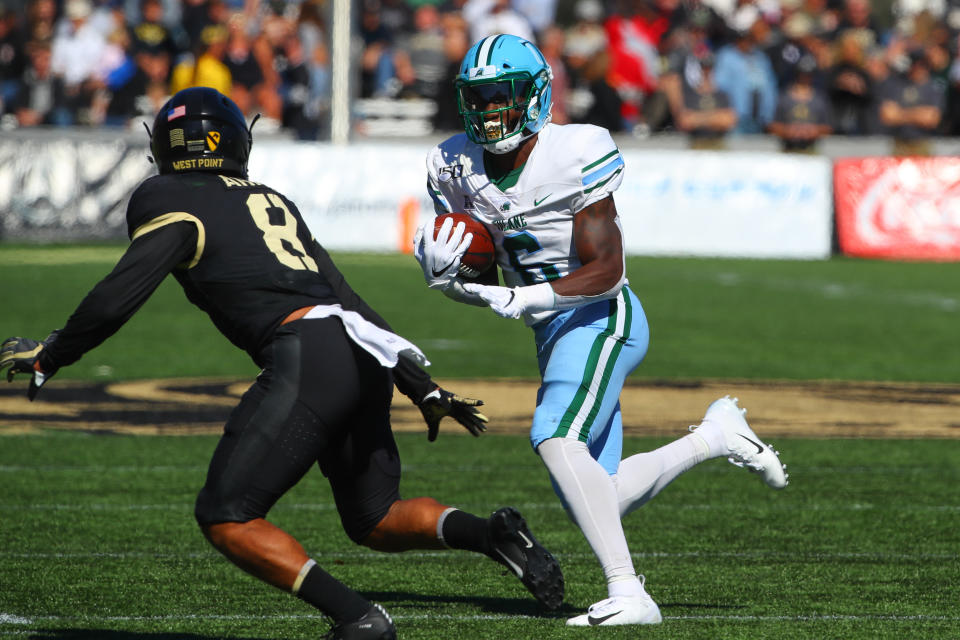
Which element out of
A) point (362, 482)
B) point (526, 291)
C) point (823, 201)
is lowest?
point (823, 201)

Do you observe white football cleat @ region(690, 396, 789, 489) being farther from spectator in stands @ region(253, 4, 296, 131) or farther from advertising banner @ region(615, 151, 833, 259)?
spectator in stands @ region(253, 4, 296, 131)

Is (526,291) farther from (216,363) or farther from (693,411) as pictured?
(216,363)

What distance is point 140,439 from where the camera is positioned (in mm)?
8492

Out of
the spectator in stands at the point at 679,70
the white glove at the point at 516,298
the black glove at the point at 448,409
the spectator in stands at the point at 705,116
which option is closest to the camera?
the black glove at the point at 448,409

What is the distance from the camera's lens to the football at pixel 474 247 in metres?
4.88

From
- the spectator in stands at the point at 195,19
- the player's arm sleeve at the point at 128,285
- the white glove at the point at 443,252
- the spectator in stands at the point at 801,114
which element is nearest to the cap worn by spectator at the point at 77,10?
the spectator in stands at the point at 195,19

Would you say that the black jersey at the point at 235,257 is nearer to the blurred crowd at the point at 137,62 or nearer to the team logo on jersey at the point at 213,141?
the team logo on jersey at the point at 213,141

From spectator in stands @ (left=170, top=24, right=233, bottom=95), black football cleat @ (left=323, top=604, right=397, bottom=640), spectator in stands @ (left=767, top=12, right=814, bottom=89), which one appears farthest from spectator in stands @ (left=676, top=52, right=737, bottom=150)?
black football cleat @ (left=323, top=604, right=397, bottom=640)

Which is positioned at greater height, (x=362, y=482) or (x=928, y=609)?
(x=362, y=482)

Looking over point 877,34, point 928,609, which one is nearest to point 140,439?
point 928,609

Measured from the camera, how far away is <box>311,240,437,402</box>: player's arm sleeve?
14.7ft

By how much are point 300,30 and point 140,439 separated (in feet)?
42.2

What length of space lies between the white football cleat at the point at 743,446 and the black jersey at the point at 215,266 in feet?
4.48

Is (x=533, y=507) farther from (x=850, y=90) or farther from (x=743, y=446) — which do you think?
(x=850, y=90)
